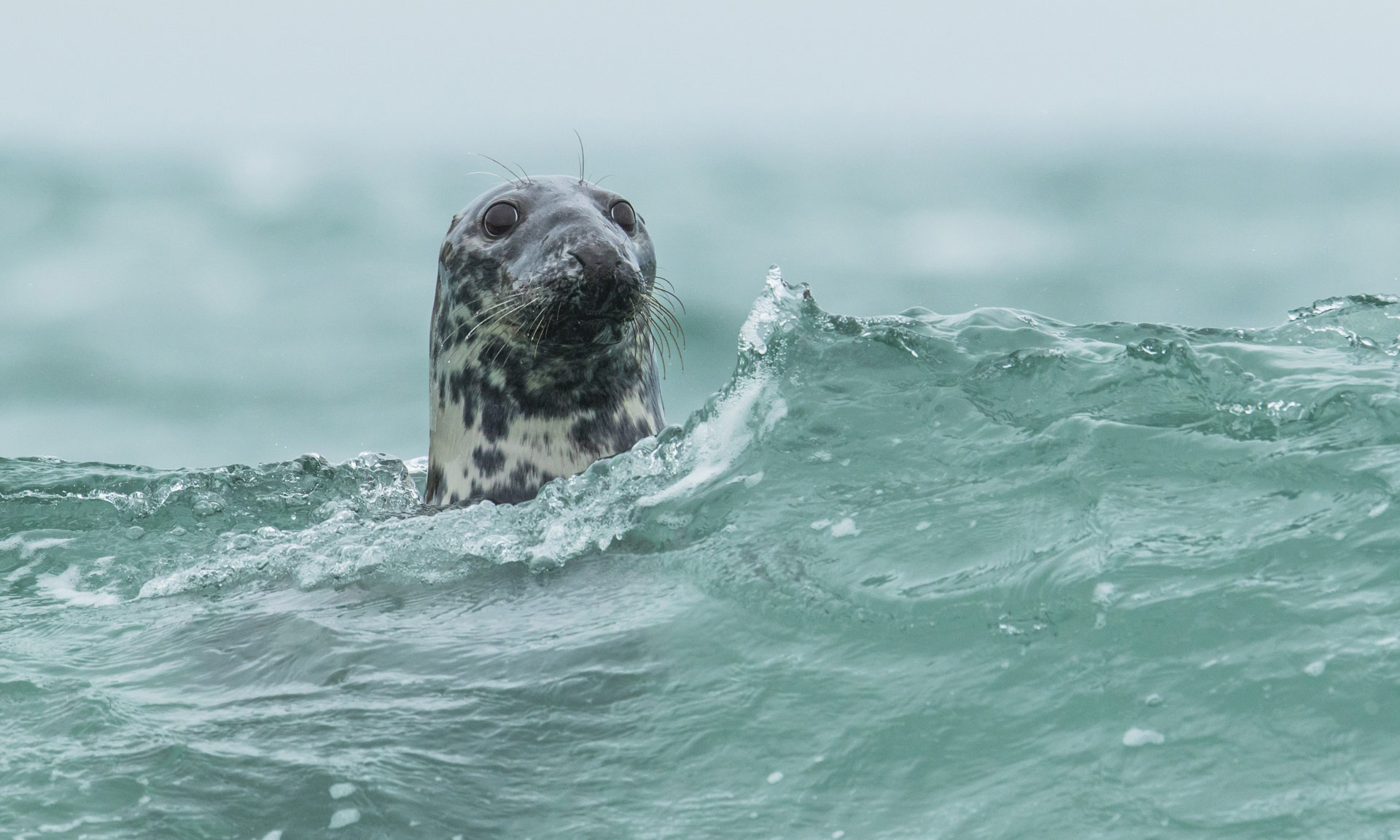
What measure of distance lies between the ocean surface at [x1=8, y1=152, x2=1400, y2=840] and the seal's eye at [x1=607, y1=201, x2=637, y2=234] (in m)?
0.59

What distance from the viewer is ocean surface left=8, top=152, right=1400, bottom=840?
3.24 m

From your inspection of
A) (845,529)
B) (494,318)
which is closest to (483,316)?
(494,318)

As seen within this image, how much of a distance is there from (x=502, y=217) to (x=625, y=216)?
465 mm

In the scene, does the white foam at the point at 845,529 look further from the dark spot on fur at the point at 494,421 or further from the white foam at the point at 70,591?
the white foam at the point at 70,591

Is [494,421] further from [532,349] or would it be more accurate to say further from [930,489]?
[930,489]

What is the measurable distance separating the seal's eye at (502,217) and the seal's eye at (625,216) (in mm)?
358

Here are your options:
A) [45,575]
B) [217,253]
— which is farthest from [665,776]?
[217,253]

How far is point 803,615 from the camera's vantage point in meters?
3.94

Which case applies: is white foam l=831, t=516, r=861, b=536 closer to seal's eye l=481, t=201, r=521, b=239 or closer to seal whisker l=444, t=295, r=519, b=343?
seal whisker l=444, t=295, r=519, b=343

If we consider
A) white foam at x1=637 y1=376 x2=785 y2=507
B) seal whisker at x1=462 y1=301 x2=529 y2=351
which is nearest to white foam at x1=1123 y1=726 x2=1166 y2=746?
white foam at x1=637 y1=376 x2=785 y2=507

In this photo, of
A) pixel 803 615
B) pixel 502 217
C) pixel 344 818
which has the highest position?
pixel 502 217

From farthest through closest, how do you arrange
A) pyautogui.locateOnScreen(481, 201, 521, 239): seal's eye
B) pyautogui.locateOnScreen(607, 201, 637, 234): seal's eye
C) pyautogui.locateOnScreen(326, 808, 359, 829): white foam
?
pyautogui.locateOnScreen(607, 201, 637, 234): seal's eye
pyautogui.locateOnScreen(481, 201, 521, 239): seal's eye
pyautogui.locateOnScreen(326, 808, 359, 829): white foam

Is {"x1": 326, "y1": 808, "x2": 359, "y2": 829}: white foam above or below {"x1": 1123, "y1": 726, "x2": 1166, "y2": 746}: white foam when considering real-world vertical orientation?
below

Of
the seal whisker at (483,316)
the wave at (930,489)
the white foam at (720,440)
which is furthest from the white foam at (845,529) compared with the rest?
the seal whisker at (483,316)
